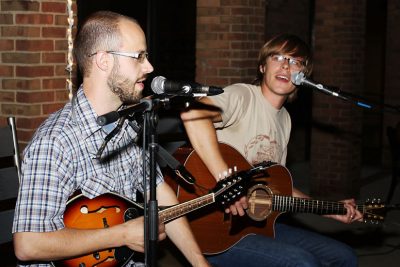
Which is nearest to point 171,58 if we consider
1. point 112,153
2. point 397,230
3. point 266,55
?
point 397,230

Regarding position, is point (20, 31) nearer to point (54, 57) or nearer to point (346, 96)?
point (54, 57)

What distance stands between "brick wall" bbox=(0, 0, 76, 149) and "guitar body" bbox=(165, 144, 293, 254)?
1193mm

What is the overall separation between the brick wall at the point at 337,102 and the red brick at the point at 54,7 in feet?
15.6

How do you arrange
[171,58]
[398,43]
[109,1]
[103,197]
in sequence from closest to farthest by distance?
[103,197] < [109,1] < [171,58] < [398,43]

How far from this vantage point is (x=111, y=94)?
307 centimetres

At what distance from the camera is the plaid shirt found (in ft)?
9.05

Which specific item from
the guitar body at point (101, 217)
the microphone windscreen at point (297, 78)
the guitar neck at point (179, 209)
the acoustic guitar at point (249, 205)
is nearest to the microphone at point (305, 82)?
the microphone windscreen at point (297, 78)

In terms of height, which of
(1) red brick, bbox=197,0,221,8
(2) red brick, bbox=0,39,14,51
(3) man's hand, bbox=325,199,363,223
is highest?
(1) red brick, bbox=197,0,221,8

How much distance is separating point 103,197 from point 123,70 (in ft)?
1.95

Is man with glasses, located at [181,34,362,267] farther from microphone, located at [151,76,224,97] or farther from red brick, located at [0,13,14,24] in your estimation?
red brick, located at [0,13,14,24]

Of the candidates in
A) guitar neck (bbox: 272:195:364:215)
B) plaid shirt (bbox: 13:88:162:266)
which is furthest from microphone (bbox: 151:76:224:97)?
guitar neck (bbox: 272:195:364:215)

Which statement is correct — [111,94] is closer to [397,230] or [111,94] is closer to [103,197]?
[103,197]

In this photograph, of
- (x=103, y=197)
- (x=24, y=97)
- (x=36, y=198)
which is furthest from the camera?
(x=24, y=97)

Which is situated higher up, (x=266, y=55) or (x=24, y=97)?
(x=266, y=55)
